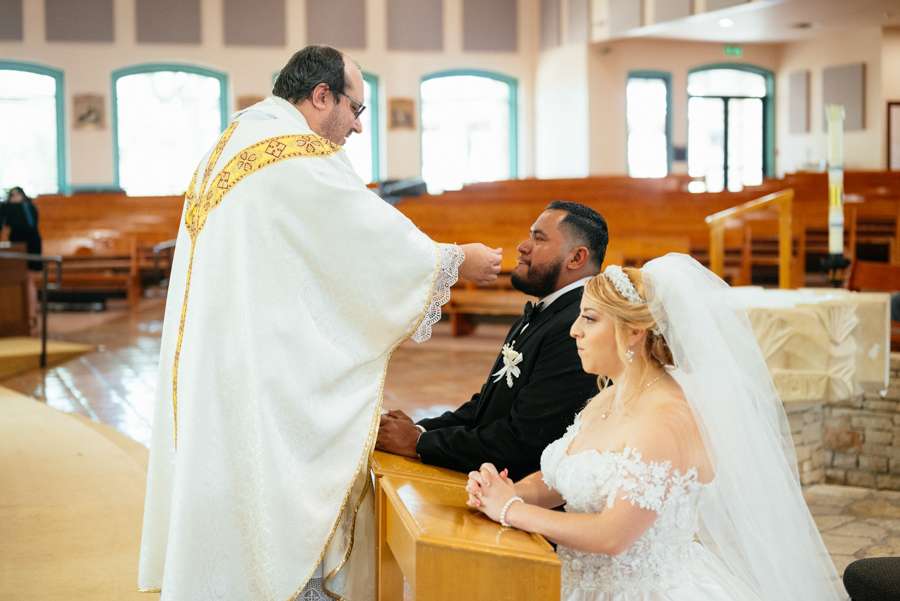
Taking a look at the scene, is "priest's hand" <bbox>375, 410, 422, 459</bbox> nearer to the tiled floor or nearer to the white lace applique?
the white lace applique

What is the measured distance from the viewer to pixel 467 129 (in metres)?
17.5

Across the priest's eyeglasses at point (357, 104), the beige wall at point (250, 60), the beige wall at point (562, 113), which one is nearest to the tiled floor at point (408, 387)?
the priest's eyeglasses at point (357, 104)

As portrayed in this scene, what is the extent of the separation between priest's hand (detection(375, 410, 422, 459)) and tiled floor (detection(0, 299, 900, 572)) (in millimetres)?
2000

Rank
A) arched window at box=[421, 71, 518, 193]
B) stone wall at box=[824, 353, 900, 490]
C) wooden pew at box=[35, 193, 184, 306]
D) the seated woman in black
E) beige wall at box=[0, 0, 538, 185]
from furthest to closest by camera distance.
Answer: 1. arched window at box=[421, 71, 518, 193]
2. beige wall at box=[0, 0, 538, 185]
3. wooden pew at box=[35, 193, 184, 306]
4. the seated woman in black
5. stone wall at box=[824, 353, 900, 490]

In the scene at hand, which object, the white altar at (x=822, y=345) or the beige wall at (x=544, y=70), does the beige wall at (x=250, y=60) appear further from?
the white altar at (x=822, y=345)

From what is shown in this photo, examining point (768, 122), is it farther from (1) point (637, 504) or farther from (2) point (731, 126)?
(1) point (637, 504)

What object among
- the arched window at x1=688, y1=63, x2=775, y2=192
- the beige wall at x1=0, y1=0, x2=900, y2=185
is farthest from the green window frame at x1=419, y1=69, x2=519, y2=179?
the arched window at x1=688, y1=63, x2=775, y2=192

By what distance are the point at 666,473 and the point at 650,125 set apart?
15.6m

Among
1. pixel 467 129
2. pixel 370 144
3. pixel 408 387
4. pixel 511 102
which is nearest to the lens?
pixel 408 387

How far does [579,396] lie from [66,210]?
12935mm

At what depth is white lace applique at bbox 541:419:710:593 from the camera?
65.2 inches

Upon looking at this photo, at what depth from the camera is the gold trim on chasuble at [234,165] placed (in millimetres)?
2010

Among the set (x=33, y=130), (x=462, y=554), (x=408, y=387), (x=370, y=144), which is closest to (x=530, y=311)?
(x=462, y=554)

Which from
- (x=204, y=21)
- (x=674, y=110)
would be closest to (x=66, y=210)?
(x=204, y=21)
